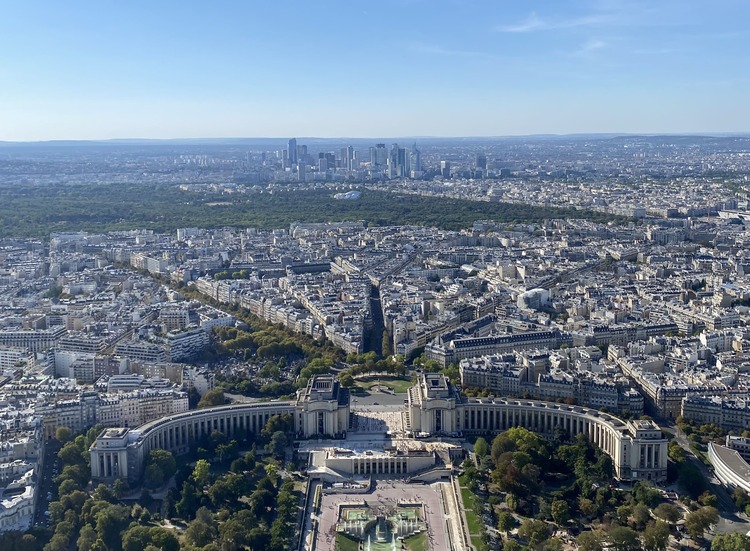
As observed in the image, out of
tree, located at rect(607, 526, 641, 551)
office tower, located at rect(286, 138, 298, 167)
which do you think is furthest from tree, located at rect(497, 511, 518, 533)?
office tower, located at rect(286, 138, 298, 167)

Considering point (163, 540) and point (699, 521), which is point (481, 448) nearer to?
point (699, 521)

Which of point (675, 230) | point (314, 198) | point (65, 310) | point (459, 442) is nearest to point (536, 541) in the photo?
point (459, 442)

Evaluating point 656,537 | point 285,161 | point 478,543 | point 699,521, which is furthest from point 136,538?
point 285,161

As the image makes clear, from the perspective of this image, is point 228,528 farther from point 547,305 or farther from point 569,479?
point 547,305

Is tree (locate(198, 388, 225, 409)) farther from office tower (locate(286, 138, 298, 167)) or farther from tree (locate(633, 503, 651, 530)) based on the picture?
office tower (locate(286, 138, 298, 167))

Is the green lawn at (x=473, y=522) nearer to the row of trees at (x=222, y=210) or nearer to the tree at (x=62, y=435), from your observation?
the tree at (x=62, y=435)

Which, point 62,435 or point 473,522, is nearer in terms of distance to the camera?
point 473,522

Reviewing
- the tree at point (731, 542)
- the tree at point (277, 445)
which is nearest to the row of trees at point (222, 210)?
the tree at point (277, 445)
